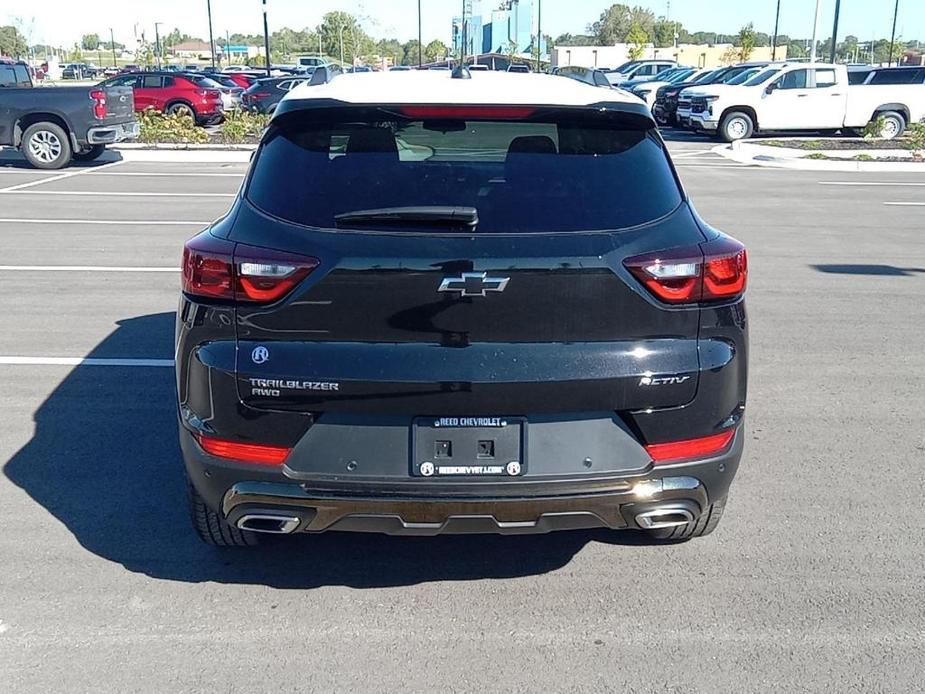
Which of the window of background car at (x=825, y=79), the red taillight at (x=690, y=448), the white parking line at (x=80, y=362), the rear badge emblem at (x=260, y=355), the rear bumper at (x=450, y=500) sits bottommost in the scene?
the white parking line at (x=80, y=362)

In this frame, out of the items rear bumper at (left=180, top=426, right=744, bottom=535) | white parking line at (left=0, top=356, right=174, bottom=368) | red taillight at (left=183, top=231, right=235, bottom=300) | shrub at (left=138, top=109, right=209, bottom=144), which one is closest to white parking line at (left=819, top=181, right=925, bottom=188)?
shrub at (left=138, top=109, right=209, bottom=144)

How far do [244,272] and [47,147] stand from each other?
1700 cm

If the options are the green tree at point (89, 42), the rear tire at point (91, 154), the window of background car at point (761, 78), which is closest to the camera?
the rear tire at point (91, 154)

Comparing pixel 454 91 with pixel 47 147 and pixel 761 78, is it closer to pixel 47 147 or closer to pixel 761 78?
pixel 47 147

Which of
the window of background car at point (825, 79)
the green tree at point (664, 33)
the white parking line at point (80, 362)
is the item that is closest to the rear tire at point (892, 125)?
the window of background car at point (825, 79)

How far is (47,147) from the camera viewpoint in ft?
59.6

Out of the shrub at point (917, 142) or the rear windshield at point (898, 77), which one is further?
the rear windshield at point (898, 77)

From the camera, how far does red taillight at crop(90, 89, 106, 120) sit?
56.9 feet

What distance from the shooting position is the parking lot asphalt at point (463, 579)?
3268mm

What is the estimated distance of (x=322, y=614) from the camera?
11.8ft

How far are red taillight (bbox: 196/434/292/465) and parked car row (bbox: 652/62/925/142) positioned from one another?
916 inches

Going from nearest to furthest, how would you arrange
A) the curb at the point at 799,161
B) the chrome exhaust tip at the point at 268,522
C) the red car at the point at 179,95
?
the chrome exhaust tip at the point at 268,522
the curb at the point at 799,161
the red car at the point at 179,95

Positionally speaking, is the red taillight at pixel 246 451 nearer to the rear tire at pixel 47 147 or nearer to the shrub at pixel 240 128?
the rear tire at pixel 47 147

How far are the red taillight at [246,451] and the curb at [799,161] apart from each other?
1865 cm
